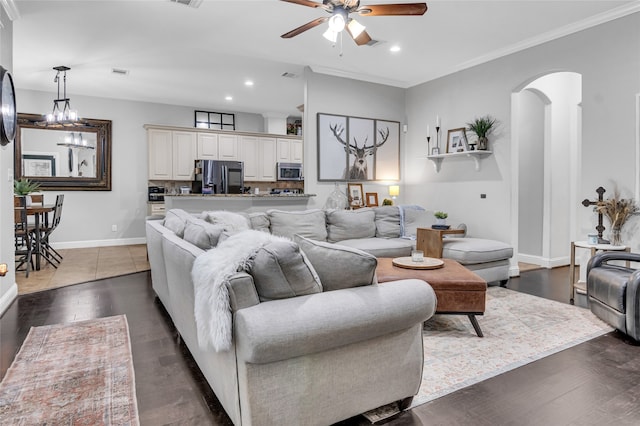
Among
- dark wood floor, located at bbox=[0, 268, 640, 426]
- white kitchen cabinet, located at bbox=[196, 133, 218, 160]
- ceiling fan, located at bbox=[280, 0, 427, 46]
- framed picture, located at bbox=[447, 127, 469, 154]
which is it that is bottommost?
dark wood floor, located at bbox=[0, 268, 640, 426]

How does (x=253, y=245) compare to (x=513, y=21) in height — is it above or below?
below

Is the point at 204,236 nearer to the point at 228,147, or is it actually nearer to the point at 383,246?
the point at 383,246

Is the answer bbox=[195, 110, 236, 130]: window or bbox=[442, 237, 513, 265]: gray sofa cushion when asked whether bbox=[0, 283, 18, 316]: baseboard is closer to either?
bbox=[442, 237, 513, 265]: gray sofa cushion

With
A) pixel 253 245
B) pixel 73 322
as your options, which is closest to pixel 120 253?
pixel 73 322

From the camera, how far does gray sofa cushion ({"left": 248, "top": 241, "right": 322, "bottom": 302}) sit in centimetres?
159

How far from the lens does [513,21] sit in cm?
410

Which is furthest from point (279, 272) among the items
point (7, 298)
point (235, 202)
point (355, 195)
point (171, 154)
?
point (171, 154)

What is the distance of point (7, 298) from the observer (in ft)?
11.7

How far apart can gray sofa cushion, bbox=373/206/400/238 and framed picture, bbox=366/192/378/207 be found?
98 cm

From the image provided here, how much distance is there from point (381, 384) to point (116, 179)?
7386 mm

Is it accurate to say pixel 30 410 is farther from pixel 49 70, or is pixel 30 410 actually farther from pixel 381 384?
pixel 49 70

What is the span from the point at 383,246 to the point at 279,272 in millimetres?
3001

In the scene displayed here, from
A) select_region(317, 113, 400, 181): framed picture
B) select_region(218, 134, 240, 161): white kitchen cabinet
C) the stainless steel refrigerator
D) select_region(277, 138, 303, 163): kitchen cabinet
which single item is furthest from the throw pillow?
select_region(277, 138, 303, 163): kitchen cabinet

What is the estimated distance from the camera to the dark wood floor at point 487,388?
1.83 meters
